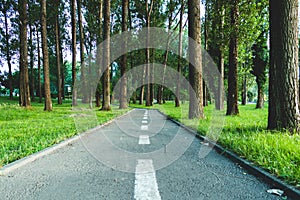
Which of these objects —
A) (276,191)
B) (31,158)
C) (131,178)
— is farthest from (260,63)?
(31,158)

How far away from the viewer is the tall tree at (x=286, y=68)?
5570mm

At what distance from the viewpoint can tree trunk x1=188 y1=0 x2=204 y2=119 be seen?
10336mm

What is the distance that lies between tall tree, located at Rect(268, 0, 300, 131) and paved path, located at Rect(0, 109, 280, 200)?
88.9 inches

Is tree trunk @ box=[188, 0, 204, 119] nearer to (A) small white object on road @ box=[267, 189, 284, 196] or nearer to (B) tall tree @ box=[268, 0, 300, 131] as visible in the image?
(B) tall tree @ box=[268, 0, 300, 131]

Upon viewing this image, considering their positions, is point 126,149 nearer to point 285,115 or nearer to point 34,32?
point 285,115

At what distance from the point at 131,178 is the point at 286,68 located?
4792 mm

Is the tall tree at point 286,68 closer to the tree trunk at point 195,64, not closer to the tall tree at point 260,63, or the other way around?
the tree trunk at point 195,64

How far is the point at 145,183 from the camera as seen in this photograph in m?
2.90

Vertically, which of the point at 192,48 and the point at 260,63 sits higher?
the point at 260,63

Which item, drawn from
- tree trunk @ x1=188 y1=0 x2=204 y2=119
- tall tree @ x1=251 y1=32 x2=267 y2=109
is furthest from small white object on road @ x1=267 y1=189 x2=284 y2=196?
tall tree @ x1=251 y1=32 x2=267 y2=109

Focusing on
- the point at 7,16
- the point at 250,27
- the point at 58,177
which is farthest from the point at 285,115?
the point at 7,16

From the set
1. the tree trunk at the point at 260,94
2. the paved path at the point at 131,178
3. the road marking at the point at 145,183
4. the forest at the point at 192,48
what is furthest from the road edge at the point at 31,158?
the tree trunk at the point at 260,94

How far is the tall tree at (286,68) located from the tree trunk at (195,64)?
465cm

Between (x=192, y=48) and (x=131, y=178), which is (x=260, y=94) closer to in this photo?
(x=192, y=48)
